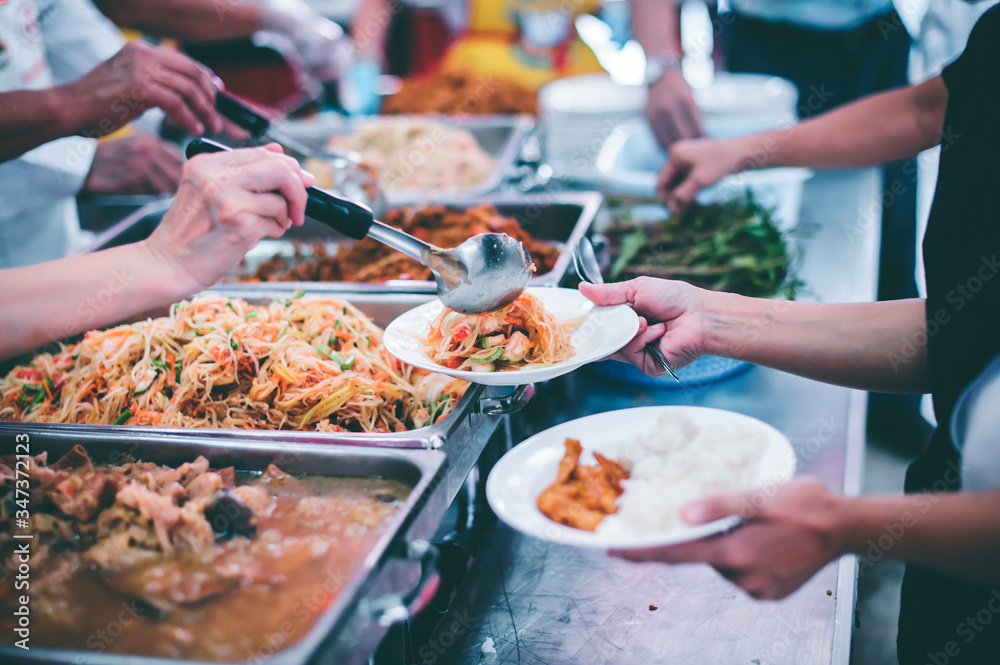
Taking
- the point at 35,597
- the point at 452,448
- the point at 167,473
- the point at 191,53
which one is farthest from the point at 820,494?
the point at 191,53

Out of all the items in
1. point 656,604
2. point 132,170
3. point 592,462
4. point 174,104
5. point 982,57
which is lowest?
point 656,604

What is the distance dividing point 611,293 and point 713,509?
0.80 m

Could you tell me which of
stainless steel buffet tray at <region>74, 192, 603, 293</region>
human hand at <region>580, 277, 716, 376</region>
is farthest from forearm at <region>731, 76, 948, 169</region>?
human hand at <region>580, 277, 716, 376</region>

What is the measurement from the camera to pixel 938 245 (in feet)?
4.86

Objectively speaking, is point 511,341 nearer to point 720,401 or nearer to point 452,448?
point 452,448

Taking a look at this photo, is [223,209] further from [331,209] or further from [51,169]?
[51,169]

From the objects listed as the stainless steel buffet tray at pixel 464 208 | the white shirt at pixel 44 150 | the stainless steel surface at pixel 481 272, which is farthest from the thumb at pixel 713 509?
the white shirt at pixel 44 150

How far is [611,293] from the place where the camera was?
5.81 feet

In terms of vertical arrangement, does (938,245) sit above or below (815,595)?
above

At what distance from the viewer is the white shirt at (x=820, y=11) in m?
3.59

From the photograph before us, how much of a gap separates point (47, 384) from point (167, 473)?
77 cm

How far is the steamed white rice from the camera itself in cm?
114

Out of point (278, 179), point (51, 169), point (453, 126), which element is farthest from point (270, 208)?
point (453, 126)

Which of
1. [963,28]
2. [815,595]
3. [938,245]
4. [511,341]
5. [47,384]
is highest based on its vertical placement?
[963,28]
